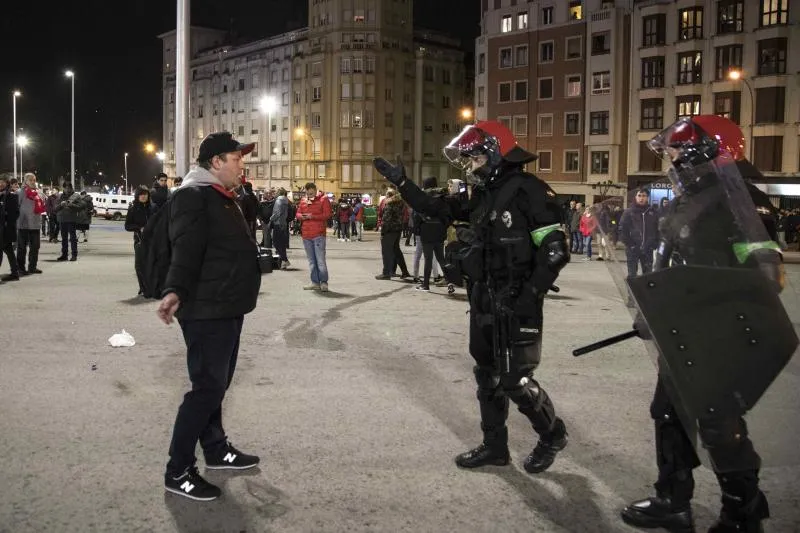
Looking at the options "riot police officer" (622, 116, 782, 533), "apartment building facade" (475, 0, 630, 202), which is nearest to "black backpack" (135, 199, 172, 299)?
"riot police officer" (622, 116, 782, 533)

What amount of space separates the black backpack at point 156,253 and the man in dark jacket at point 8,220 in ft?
35.7

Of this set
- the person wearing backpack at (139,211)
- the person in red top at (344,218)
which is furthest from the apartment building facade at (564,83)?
the person wearing backpack at (139,211)

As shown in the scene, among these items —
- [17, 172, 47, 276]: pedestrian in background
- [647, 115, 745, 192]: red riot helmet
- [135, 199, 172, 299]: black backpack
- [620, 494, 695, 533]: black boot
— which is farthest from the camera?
[17, 172, 47, 276]: pedestrian in background

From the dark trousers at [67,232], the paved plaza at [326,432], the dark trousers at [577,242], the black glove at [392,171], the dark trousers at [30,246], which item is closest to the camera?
the paved plaza at [326,432]

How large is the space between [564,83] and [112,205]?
32322 mm

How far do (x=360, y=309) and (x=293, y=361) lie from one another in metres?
3.63

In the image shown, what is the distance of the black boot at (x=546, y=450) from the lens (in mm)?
4488

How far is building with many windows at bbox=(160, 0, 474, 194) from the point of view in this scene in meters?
78.1

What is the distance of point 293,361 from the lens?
751cm

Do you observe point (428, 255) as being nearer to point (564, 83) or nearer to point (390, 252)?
point (390, 252)

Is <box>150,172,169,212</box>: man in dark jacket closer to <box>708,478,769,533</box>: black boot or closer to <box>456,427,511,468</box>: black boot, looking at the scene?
<box>456,427,511,468</box>: black boot

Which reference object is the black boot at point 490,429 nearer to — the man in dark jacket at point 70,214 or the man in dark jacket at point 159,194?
the man in dark jacket at point 159,194

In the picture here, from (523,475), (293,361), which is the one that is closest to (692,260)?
(523,475)

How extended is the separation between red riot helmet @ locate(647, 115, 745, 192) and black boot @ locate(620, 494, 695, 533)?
1498 mm
